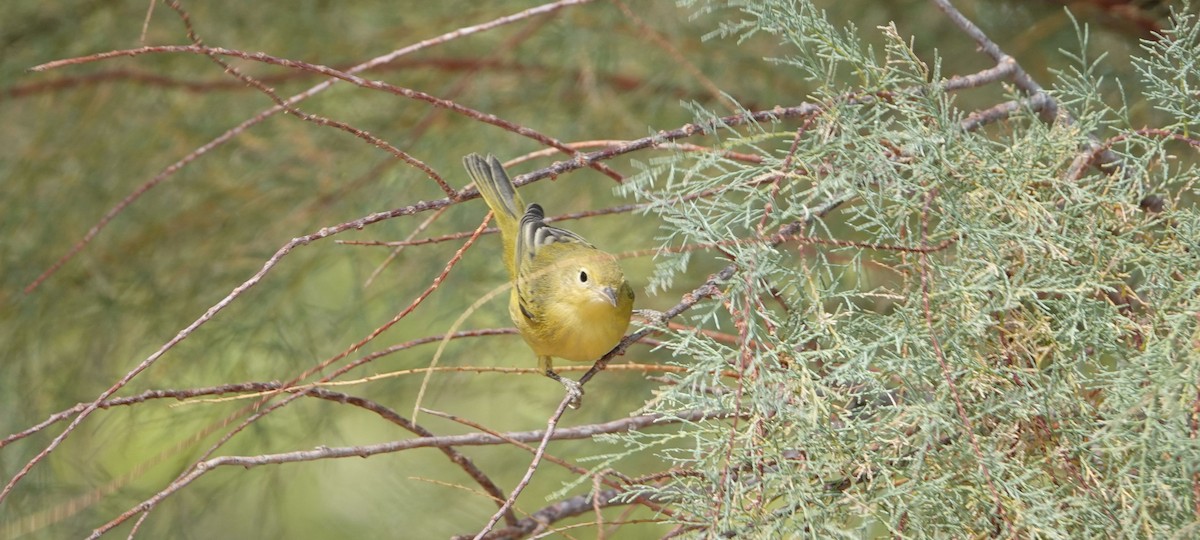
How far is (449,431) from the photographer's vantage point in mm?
4594

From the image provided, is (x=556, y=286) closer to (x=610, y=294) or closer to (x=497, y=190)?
(x=610, y=294)

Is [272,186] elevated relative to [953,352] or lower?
lower

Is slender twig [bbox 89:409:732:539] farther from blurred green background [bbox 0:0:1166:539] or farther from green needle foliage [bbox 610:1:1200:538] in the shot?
blurred green background [bbox 0:0:1166:539]

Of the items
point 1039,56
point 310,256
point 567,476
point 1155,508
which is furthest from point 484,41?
point 1155,508

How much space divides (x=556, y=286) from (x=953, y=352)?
1.32 m

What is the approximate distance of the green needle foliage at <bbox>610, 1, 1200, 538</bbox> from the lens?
1.26 metres

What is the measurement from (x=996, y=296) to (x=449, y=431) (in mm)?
3424

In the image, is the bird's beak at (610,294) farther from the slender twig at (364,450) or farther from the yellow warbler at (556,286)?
the slender twig at (364,450)

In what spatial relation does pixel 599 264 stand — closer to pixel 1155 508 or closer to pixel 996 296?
pixel 996 296

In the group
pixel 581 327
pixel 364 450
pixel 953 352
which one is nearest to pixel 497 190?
pixel 581 327

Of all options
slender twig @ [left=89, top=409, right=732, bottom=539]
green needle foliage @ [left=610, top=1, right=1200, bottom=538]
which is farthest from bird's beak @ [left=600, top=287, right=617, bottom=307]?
green needle foliage @ [left=610, top=1, right=1200, bottom=538]

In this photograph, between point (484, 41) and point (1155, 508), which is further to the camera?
point (484, 41)

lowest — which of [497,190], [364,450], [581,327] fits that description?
[581,327]

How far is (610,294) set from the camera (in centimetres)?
240
